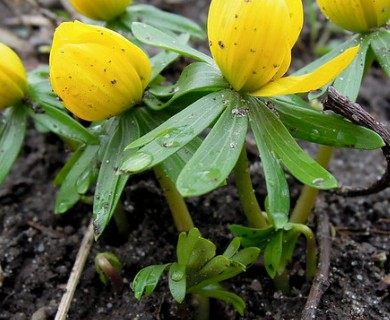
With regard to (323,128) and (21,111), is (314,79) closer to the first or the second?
(323,128)

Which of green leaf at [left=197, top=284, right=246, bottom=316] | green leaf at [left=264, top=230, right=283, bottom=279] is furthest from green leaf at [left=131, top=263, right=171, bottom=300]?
green leaf at [left=264, top=230, right=283, bottom=279]

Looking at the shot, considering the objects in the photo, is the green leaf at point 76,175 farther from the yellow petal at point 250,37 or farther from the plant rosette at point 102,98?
the yellow petal at point 250,37

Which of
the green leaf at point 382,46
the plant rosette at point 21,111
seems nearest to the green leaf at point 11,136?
the plant rosette at point 21,111

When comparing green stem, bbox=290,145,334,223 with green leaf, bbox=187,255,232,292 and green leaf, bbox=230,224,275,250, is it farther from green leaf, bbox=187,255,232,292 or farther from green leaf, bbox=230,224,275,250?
green leaf, bbox=187,255,232,292

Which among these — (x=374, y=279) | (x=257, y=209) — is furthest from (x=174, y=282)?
(x=374, y=279)

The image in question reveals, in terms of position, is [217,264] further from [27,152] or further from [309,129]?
[27,152]
